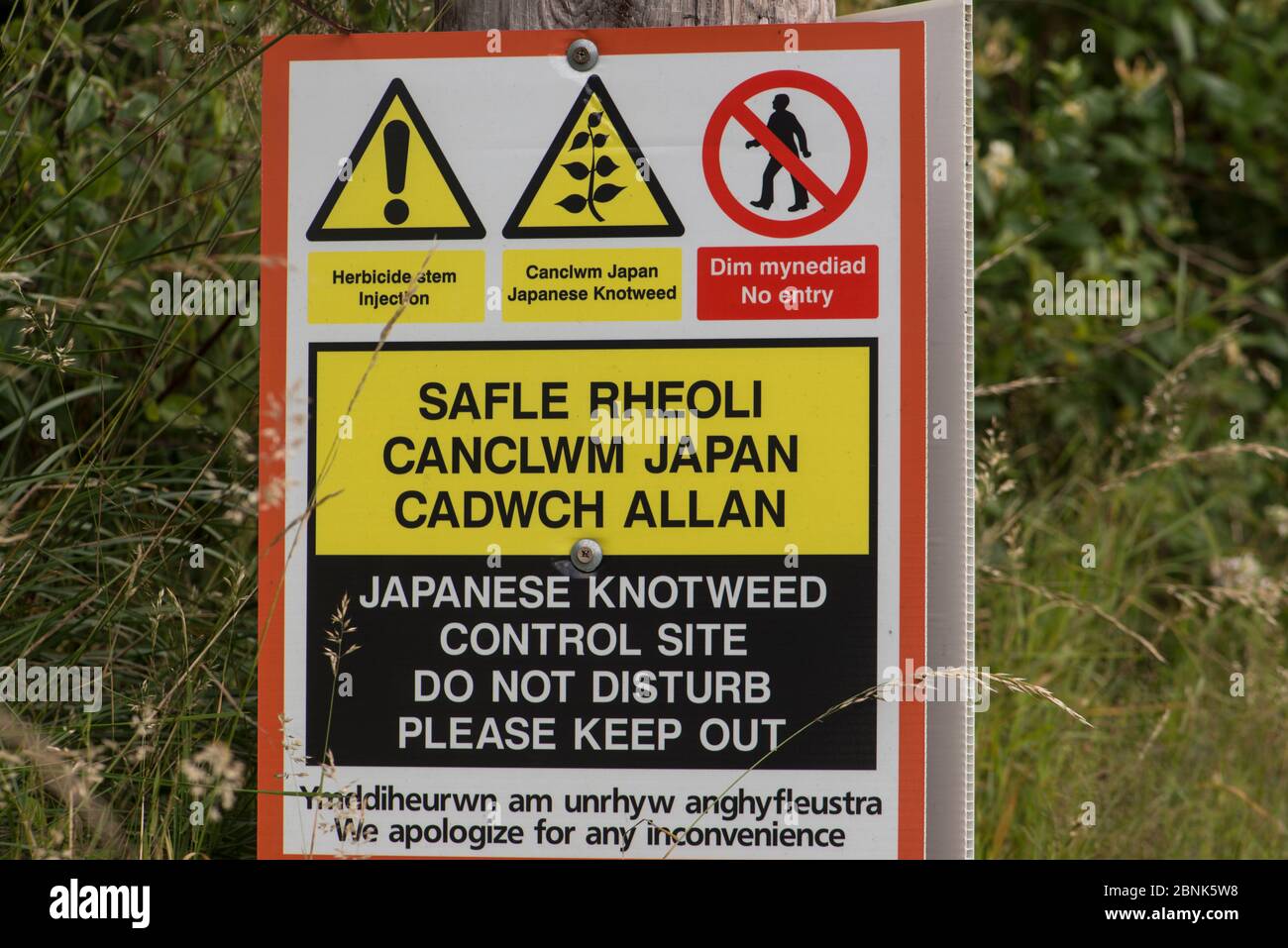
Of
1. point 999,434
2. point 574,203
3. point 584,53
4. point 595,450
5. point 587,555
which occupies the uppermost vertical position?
point 584,53

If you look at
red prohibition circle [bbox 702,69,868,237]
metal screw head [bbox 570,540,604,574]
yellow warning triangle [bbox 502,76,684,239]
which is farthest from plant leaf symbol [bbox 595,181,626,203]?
metal screw head [bbox 570,540,604,574]

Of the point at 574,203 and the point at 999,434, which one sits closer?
the point at 574,203

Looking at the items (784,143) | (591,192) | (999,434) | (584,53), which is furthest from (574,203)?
(999,434)

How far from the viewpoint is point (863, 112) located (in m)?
1.84

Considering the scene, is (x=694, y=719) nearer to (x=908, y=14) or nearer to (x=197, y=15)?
(x=908, y=14)

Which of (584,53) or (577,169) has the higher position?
(584,53)

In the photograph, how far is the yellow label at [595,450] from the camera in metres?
1.82

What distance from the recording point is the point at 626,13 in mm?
1907

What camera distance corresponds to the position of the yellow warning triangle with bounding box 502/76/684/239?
6.05ft

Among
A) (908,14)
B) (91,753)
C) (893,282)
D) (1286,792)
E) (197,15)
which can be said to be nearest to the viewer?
(91,753)

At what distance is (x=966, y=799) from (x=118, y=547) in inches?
62.7

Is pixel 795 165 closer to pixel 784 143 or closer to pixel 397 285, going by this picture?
pixel 784 143

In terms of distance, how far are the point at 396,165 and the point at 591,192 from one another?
12.2 inches
